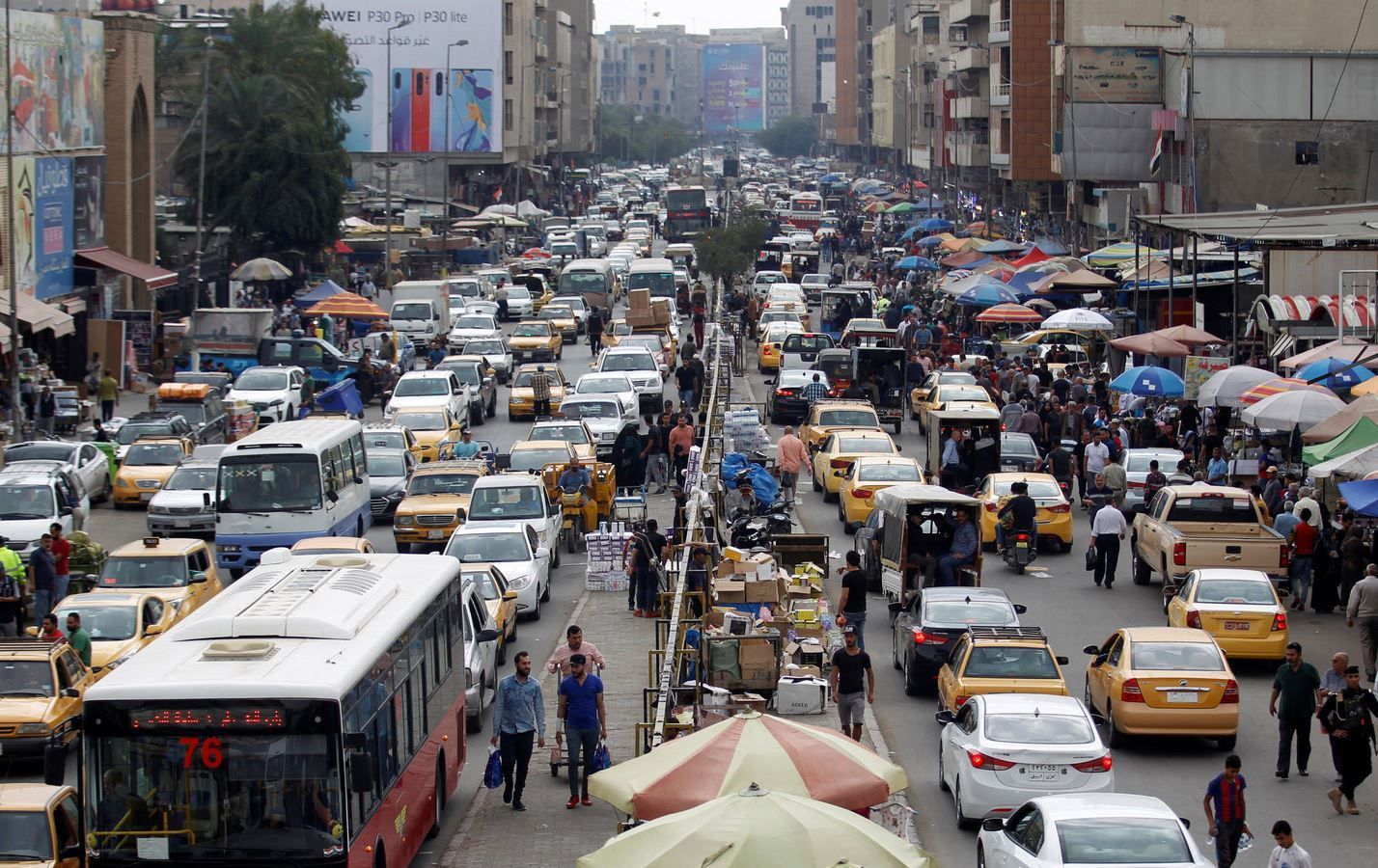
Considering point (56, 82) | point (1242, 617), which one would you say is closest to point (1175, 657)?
point (1242, 617)

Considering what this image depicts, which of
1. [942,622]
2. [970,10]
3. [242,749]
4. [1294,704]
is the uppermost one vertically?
[970,10]

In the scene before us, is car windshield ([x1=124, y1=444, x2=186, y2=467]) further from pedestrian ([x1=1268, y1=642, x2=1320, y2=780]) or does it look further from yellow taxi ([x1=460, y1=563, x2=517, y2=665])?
pedestrian ([x1=1268, y1=642, x2=1320, y2=780])

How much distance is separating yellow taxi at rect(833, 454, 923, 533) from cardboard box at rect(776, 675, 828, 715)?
9984 millimetres

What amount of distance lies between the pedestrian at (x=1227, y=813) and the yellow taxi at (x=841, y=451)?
18.4 metres

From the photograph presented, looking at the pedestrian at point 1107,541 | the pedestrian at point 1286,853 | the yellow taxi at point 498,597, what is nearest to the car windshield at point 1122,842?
the pedestrian at point 1286,853

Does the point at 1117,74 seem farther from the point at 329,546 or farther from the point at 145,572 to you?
the point at 145,572

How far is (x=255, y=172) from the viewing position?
67.8m

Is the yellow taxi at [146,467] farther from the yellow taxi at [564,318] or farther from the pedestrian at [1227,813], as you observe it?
the yellow taxi at [564,318]

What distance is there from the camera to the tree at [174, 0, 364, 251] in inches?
2687

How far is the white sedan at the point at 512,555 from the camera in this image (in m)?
24.8

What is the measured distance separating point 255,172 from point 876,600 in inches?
1833

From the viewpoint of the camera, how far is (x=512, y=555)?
82.8 feet

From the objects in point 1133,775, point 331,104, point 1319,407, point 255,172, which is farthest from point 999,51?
point 1133,775

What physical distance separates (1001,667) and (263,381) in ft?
A: 87.3
